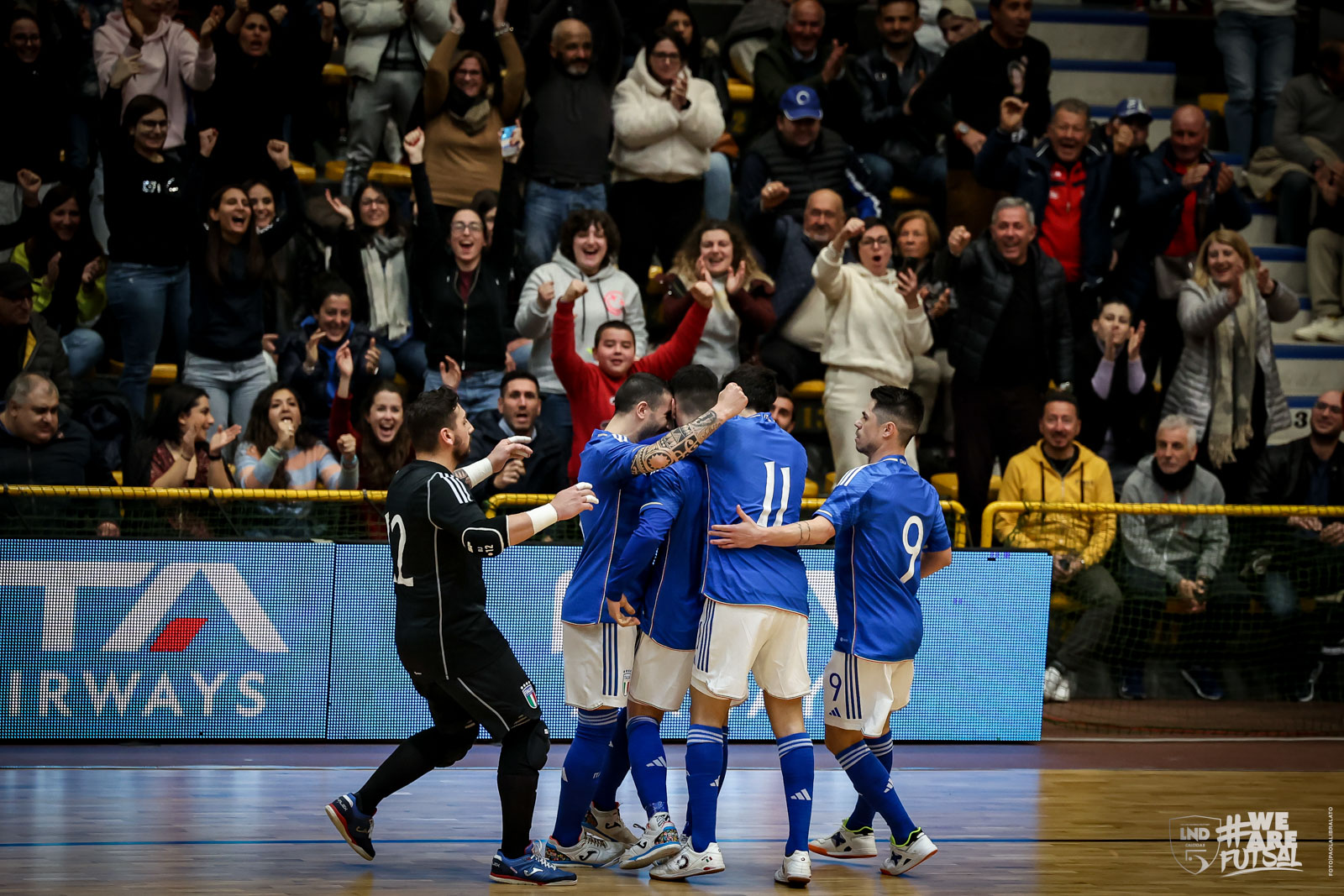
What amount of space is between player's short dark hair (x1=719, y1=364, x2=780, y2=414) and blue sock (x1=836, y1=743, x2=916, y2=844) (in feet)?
5.02

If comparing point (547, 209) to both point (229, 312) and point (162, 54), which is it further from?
point (162, 54)

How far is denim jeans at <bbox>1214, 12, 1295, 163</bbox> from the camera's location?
14.6m

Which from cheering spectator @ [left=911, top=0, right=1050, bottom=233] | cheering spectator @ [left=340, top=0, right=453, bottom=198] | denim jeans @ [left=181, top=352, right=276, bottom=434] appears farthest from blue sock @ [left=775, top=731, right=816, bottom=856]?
cheering spectator @ [left=911, top=0, right=1050, bottom=233]

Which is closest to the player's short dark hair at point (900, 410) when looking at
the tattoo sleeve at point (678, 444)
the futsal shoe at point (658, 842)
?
the tattoo sleeve at point (678, 444)

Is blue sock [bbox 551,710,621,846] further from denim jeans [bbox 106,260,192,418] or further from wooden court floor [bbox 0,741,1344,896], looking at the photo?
denim jeans [bbox 106,260,192,418]

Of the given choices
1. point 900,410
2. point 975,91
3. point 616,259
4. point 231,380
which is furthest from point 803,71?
point 900,410

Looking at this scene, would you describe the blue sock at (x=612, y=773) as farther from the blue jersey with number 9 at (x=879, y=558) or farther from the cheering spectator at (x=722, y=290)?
the cheering spectator at (x=722, y=290)

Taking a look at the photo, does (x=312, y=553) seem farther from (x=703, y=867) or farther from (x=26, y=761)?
(x=703, y=867)

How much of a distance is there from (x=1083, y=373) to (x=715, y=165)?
341cm

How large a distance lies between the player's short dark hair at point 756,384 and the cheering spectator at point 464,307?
15.2 ft

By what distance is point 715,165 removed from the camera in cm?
1249

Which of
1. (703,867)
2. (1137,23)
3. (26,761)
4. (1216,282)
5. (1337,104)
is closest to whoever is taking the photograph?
(703,867)

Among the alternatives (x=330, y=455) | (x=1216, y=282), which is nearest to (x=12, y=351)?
→ (x=330, y=455)

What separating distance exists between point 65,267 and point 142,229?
2.41 ft
